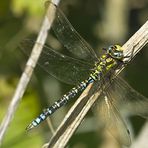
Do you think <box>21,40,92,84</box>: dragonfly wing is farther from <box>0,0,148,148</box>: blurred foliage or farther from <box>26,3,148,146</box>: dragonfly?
<box>0,0,148,148</box>: blurred foliage

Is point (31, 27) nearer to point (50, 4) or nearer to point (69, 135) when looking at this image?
point (50, 4)

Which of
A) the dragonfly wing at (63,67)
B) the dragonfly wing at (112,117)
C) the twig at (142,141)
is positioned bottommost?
the twig at (142,141)

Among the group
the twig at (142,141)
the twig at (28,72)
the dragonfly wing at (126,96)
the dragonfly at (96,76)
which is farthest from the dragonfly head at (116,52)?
the twig at (142,141)

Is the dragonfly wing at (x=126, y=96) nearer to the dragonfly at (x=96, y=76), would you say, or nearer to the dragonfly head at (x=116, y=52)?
the dragonfly at (x=96, y=76)

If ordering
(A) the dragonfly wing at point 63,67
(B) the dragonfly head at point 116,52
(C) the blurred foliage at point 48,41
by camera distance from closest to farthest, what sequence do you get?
(B) the dragonfly head at point 116,52 < (A) the dragonfly wing at point 63,67 < (C) the blurred foliage at point 48,41

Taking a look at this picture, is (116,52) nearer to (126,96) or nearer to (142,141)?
(126,96)

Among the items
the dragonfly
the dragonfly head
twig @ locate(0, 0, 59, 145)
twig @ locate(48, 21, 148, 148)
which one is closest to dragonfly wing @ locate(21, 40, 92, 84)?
the dragonfly

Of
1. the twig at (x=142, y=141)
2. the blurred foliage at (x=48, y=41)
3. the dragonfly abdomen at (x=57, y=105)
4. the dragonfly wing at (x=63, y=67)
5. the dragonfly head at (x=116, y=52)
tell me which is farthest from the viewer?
the blurred foliage at (x=48, y=41)

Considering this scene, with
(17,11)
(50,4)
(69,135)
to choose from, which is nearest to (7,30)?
(17,11)
